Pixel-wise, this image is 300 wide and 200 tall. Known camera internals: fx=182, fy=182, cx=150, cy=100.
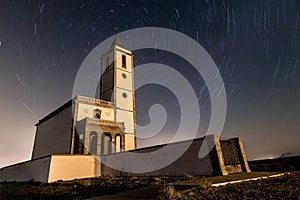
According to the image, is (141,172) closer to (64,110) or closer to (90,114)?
(90,114)

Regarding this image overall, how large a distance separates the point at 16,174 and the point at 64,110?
355 inches

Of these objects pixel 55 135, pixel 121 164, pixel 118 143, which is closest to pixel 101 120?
pixel 118 143

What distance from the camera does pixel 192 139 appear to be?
10.7m

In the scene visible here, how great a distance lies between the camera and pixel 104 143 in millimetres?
20969

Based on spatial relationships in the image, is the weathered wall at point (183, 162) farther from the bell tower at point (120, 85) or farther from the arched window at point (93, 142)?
the bell tower at point (120, 85)

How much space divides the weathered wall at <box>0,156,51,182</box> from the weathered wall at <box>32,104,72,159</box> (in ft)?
14.2

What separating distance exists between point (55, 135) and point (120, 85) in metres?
12.0

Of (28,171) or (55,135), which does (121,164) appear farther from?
(55,135)

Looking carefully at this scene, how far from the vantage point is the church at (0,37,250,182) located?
10.6m

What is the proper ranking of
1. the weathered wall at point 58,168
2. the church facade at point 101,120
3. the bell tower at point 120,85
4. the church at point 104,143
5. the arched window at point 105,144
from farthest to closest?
the bell tower at point 120,85 → the church facade at point 101,120 → the arched window at point 105,144 → the weathered wall at point 58,168 → the church at point 104,143

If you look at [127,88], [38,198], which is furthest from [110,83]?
[38,198]

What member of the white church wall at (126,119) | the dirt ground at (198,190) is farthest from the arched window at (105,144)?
the dirt ground at (198,190)

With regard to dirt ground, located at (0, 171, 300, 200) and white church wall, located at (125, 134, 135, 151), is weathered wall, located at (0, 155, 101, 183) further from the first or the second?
white church wall, located at (125, 134, 135, 151)

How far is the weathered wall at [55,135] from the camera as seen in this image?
72.6ft
